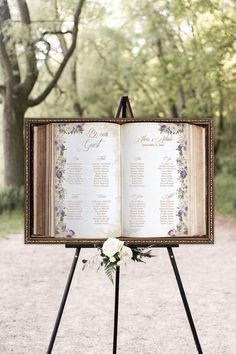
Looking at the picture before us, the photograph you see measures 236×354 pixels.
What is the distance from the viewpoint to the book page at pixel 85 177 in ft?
14.0

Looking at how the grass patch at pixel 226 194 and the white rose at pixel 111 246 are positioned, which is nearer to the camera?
the white rose at pixel 111 246

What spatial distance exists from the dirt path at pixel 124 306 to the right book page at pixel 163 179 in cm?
166

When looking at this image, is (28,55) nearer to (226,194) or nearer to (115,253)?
(226,194)

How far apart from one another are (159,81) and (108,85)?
3.59 meters

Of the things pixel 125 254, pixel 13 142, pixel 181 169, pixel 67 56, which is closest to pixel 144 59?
pixel 67 56

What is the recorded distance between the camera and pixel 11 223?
15.7m

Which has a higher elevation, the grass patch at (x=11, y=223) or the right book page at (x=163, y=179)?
the right book page at (x=163, y=179)

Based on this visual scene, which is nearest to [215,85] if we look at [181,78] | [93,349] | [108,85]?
[181,78]

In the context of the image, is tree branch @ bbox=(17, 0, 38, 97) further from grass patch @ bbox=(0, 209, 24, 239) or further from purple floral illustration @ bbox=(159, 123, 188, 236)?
purple floral illustration @ bbox=(159, 123, 188, 236)

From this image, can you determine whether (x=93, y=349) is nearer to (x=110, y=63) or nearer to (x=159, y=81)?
(x=159, y=81)

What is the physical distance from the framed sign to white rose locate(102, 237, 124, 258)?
7cm

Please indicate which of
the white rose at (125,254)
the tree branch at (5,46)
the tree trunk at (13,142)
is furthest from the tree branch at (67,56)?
the white rose at (125,254)

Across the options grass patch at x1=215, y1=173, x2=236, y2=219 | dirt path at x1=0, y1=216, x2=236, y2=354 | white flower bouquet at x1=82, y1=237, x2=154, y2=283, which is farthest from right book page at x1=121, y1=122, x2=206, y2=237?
grass patch at x1=215, y1=173, x2=236, y2=219

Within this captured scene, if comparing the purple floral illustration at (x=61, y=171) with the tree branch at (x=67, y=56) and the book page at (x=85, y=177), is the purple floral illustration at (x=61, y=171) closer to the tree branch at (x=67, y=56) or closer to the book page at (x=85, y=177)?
the book page at (x=85, y=177)
